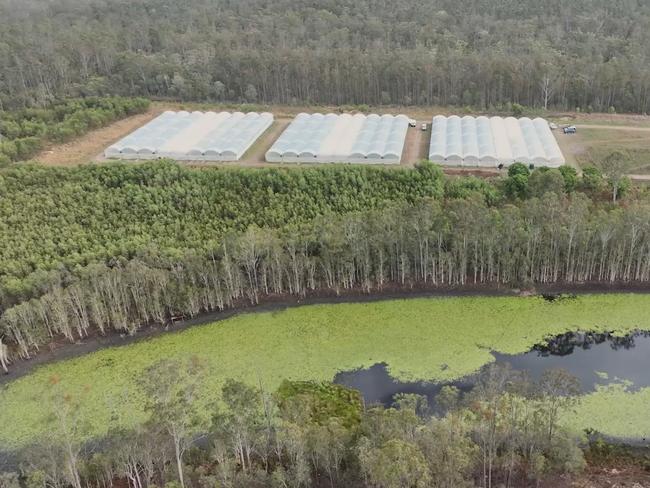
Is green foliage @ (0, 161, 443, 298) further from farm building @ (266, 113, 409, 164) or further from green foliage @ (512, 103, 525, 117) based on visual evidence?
green foliage @ (512, 103, 525, 117)

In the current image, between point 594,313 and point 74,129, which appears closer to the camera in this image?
point 594,313

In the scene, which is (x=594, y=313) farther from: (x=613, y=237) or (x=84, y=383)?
(x=84, y=383)

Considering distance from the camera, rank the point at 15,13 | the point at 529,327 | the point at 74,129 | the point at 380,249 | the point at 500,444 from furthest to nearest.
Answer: the point at 15,13 < the point at 74,129 < the point at 380,249 < the point at 529,327 < the point at 500,444

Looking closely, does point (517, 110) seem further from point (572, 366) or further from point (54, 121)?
point (54, 121)

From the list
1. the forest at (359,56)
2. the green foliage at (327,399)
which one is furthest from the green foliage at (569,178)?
the green foliage at (327,399)

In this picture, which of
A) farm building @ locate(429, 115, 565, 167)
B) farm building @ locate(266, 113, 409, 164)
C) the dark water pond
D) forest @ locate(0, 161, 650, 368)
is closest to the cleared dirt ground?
farm building @ locate(429, 115, 565, 167)

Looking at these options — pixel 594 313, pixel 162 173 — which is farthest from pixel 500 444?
pixel 162 173
